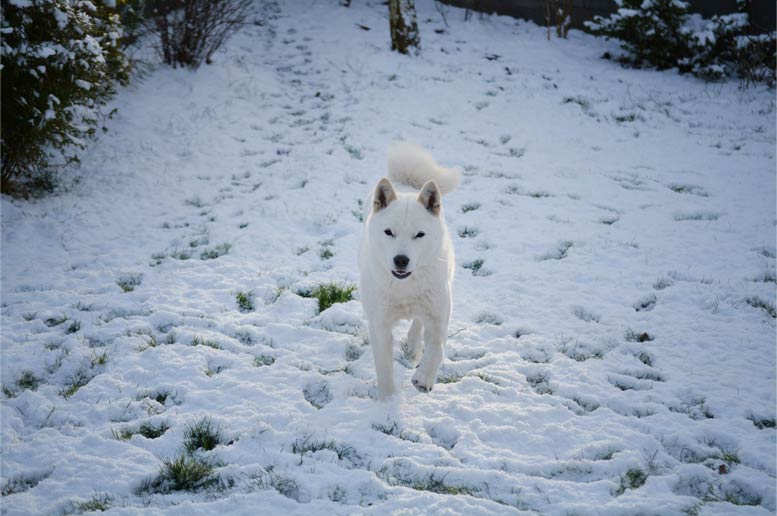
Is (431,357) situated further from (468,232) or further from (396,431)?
(468,232)

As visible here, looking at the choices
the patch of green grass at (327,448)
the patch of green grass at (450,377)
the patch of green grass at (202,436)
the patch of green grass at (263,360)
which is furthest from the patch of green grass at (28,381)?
the patch of green grass at (450,377)

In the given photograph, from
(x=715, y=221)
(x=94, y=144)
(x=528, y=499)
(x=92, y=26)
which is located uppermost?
(x=92, y=26)

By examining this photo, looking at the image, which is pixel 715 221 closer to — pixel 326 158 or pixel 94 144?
pixel 326 158

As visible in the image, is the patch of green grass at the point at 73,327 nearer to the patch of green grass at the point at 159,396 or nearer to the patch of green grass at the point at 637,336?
the patch of green grass at the point at 159,396

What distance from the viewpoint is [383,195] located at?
3404 millimetres

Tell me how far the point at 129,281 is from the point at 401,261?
2773 mm

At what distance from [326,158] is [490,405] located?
480cm

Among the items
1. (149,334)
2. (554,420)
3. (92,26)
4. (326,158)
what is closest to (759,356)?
(554,420)

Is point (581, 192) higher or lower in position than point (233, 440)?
higher

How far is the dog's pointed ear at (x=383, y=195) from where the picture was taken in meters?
3.37

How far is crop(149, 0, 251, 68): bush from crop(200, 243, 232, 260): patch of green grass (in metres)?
5.17

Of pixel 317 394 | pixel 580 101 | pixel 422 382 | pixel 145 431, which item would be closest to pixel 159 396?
pixel 145 431

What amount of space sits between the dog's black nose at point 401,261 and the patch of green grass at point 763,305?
9.09 ft

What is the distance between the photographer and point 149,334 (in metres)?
3.82
